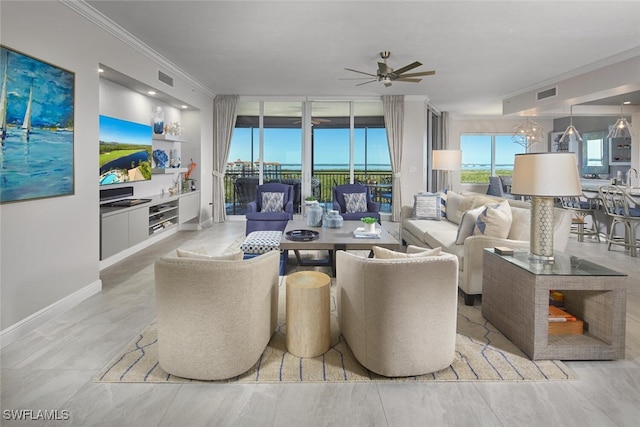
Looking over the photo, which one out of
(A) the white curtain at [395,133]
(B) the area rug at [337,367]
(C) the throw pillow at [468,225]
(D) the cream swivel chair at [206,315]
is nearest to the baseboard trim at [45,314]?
(B) the area rug at [337,367]

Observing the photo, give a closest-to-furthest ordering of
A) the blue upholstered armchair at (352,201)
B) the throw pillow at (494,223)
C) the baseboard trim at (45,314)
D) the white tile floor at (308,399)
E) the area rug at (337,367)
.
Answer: the white tile floor at (308,399), the area rug at (337,367), the baseboard trim at (45,314), the throw pillow at (494,223), the blue upholstered armchair at (352,201)

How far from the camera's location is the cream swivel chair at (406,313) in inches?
82.0

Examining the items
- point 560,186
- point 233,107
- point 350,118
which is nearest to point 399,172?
point 350,118

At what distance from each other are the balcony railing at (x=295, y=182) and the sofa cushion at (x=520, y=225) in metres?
5.05

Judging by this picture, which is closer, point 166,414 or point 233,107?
point 166,414

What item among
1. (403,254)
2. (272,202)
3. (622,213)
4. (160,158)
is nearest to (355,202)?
(272,202)

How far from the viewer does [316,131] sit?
8422 millimetres

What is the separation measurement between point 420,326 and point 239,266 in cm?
102

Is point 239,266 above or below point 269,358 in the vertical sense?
above

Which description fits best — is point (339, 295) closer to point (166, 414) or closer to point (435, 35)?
point (166, 414)

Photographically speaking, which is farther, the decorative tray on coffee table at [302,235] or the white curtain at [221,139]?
the white curtain at [221,139]

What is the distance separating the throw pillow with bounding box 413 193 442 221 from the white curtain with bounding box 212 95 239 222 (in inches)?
167

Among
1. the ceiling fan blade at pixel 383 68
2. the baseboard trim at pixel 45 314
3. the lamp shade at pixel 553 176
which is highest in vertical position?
the ceiling fan blade at pixel 383 68

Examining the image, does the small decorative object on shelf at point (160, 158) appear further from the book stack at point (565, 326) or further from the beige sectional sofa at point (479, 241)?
the book stack at point (565, 326)
